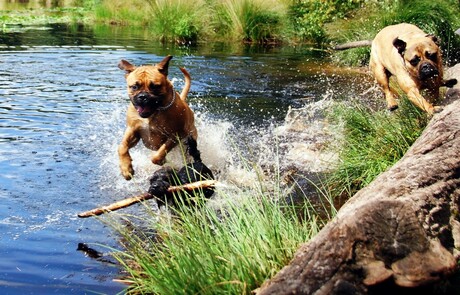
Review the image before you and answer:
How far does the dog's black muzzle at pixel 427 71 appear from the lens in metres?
7.12

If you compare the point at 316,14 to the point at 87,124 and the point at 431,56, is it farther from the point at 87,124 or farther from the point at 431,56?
the point at 431,56

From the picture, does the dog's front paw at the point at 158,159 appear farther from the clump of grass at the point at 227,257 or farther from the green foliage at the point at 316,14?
the green foliage at the point at 316,14

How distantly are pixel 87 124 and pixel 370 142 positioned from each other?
4.65 meters

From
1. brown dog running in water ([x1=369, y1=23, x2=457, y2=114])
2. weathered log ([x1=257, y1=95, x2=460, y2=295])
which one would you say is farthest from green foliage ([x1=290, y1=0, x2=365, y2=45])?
weathered log ([x1=257, y1=95, x2=460, y2=295])

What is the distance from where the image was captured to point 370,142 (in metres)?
6.27

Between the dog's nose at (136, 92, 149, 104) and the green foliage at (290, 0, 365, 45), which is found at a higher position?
the green foliage at (290, 0, 365, 45)

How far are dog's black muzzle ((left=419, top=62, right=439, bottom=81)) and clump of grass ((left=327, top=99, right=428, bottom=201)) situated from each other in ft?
1.56

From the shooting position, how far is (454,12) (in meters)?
15.6

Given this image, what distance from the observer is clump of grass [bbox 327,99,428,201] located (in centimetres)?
591

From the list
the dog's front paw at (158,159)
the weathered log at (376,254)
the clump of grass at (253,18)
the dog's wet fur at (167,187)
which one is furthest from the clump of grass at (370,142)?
the clump of grass at (253,18)

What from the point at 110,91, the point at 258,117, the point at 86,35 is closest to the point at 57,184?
the point at 258,117

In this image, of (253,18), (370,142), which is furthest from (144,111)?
(253,18)

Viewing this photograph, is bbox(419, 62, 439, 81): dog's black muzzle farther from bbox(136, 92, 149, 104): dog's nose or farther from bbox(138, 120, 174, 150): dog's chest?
bbox(136, 92, 149, 104): dog's nose

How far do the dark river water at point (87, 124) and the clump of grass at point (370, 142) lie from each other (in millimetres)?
1085
